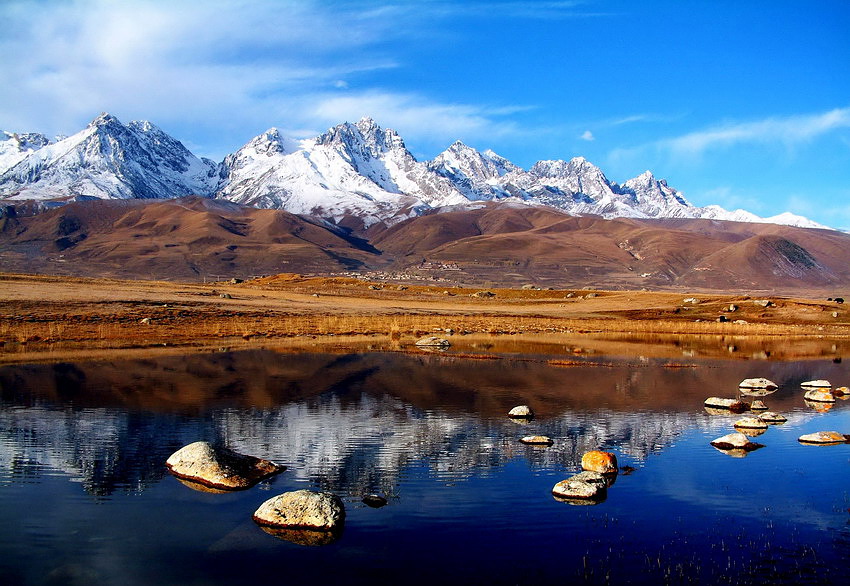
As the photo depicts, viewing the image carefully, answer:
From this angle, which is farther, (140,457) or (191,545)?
(140,457)

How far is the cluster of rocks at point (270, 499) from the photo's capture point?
17.7 m

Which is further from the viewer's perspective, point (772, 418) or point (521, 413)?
point (772, 418)

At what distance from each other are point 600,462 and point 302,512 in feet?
35.1

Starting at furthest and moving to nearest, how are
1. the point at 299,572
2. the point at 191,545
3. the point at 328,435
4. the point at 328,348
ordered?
the point at 328,348 → the point at 328,435 → the point at 191,545 → the point at 299,572

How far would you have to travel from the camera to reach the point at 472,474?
23.2 meters

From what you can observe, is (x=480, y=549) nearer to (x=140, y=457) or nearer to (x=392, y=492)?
(x=392, y=492)

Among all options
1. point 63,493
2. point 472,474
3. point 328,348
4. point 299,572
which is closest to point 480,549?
point 299,572

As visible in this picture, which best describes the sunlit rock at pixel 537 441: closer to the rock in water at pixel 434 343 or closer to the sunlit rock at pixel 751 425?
the sunlit rock at pixel 751 425

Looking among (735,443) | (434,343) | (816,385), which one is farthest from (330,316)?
(735,443)

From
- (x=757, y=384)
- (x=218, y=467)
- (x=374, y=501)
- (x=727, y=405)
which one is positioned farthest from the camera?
(x=757, y=384)

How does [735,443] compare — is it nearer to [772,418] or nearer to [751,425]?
[751,425]

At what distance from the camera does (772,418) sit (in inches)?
1303

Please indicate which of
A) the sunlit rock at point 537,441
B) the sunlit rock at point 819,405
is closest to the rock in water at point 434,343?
the sunlit rock at point 819,405

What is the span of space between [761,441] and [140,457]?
79.3 feet
